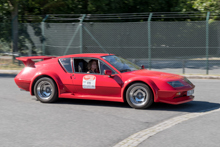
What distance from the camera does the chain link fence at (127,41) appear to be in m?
17.1

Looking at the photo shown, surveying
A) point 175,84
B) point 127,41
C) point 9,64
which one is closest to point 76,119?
point 175,84

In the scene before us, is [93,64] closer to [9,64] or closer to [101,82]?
[101,82]

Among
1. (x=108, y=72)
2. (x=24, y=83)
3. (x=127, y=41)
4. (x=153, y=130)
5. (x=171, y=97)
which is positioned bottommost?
(x=153, y=130)

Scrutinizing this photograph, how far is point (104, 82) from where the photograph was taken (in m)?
8.25

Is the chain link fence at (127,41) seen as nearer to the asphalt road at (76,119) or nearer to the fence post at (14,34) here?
the fence post at (14,34)

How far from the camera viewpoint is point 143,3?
23.7 metres

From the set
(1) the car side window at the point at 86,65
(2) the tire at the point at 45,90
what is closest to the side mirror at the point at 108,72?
(1) the car side window at the point at 86,65

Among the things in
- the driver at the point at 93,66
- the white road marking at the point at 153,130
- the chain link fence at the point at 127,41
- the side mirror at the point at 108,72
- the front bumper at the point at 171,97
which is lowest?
the white road marking at the point at 153,130

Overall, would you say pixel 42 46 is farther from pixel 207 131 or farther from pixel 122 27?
pixel 207 131

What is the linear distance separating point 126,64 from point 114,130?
300 centimetres

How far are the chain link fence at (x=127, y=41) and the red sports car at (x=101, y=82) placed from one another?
8.03 m

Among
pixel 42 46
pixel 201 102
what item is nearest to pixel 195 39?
pixel 42 46

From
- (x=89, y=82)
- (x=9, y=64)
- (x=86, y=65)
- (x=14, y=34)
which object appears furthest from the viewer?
Answer: (x=14, y=34)

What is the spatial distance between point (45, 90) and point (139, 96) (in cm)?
262
